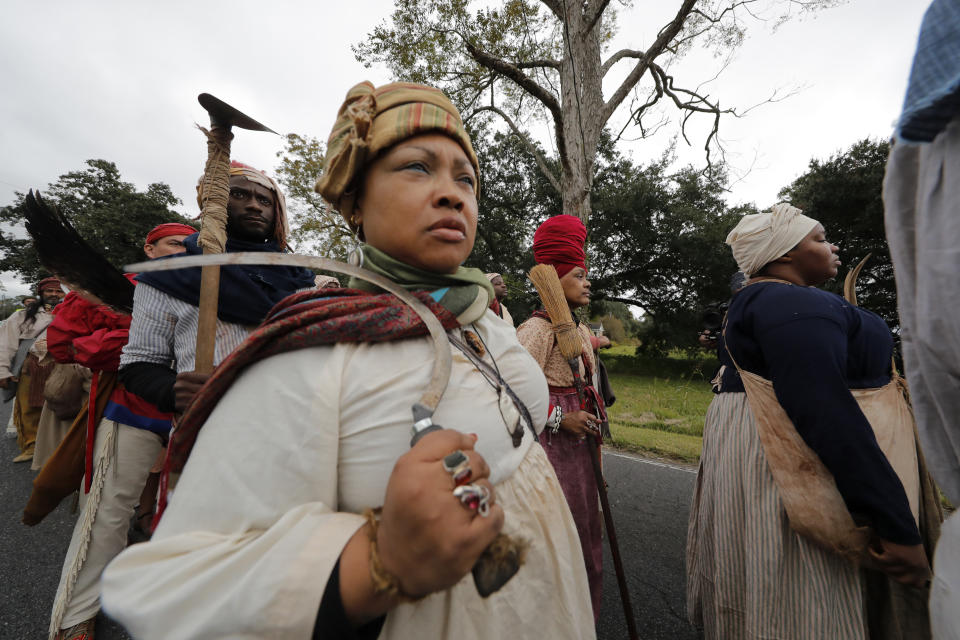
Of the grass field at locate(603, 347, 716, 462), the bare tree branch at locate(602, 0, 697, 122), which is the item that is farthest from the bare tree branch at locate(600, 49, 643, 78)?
the grass field at locate(603, 347, 716, 462)

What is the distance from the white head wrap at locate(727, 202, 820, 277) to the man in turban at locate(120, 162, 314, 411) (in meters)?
2.27

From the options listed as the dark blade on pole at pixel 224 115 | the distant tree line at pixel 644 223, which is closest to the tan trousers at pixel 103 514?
the dark blade on pole at pixel 224 115

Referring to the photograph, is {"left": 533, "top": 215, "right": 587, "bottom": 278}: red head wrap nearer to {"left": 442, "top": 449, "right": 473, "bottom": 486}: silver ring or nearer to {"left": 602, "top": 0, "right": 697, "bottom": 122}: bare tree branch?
{"left": 442, "top": 449, "right": 473, "bottom": 486}: silver ring

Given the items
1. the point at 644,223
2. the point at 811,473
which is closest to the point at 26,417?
the point at 811,473

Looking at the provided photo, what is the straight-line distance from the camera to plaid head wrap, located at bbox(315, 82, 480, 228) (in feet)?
3.17

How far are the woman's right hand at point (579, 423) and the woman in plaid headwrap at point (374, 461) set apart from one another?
1260 mm

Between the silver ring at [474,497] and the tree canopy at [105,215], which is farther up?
the tree canopy at [105,215]

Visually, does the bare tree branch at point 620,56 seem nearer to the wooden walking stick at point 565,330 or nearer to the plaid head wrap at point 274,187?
the wooden walking stick at point 565,330

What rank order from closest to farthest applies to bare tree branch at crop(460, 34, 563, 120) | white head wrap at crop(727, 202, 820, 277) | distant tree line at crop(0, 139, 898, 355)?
white head wrap at crop(727, 202, 820, 277) → bare tree branch at crop(460, 34, 563, 120) → distant tree line at crop(0, 139, 898, 355)

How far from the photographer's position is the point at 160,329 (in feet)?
5.37

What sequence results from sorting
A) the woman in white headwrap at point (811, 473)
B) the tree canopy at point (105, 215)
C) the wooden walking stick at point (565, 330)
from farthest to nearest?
the tree canopy at point (105, 215) < the wooden walking stick at point (565, 330) < the woman in white headwrap at point (811, 473)

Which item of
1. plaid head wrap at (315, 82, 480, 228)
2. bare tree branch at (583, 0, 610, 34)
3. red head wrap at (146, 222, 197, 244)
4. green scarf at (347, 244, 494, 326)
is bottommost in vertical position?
green scarf at (347, 244, 494, 326)

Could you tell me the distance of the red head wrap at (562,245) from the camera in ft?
9.55

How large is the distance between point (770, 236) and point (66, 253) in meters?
3.33
